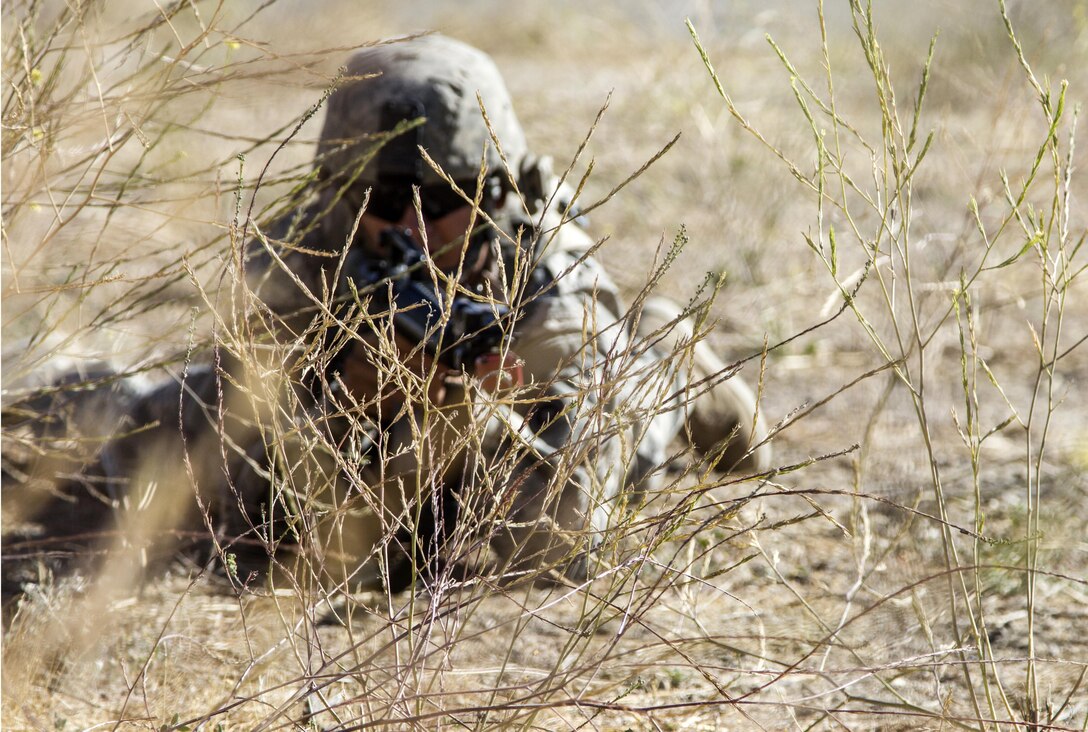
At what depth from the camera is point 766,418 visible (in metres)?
3.90

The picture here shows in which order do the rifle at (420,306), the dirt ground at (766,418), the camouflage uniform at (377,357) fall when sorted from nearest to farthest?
the dirt ground at (766,418) < the rifle at (420,306) < the camouflage uniform at (377,357)

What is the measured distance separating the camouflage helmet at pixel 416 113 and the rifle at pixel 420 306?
7.2 inches

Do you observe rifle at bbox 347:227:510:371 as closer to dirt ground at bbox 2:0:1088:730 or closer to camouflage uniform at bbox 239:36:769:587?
camouflage uniform at bbox 239:36:769:587

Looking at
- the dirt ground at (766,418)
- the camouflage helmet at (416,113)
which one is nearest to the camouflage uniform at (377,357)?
the camouflage helmet at (416,113)

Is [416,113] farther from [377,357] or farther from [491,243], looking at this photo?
[377,357]

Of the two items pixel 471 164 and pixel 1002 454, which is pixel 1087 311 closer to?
pixel 1002 454

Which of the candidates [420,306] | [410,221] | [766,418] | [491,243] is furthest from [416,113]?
[766,418]

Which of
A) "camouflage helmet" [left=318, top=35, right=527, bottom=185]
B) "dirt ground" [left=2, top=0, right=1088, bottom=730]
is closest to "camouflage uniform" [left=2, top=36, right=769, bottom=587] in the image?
"camouflage helmet" [left=318, top=35, right=527, bottom=185]

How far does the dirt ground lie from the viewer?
62.9 inches

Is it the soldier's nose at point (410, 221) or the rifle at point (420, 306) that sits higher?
the soldier's nose at point (410, 221)

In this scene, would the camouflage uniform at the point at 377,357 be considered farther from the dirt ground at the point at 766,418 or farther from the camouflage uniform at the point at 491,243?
the dirt ground at the point at 766,418

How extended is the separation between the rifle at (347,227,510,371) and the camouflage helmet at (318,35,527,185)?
18 cm

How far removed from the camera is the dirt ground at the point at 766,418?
5.24ft

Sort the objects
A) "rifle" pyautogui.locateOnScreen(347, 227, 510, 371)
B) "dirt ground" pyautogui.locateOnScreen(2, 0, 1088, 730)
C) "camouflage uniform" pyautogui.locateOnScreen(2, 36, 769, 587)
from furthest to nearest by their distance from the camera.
Result: 1. "camouflage uniform" pyautogui.locateOnScreen(2, 36, 769, 587)
2. "rifle" pyautogui.locateOnScreen(347, 227, 510, 371)
3. "dirt ground" pyautogui.locateOnScreen(2, 0, 1088, 730)
